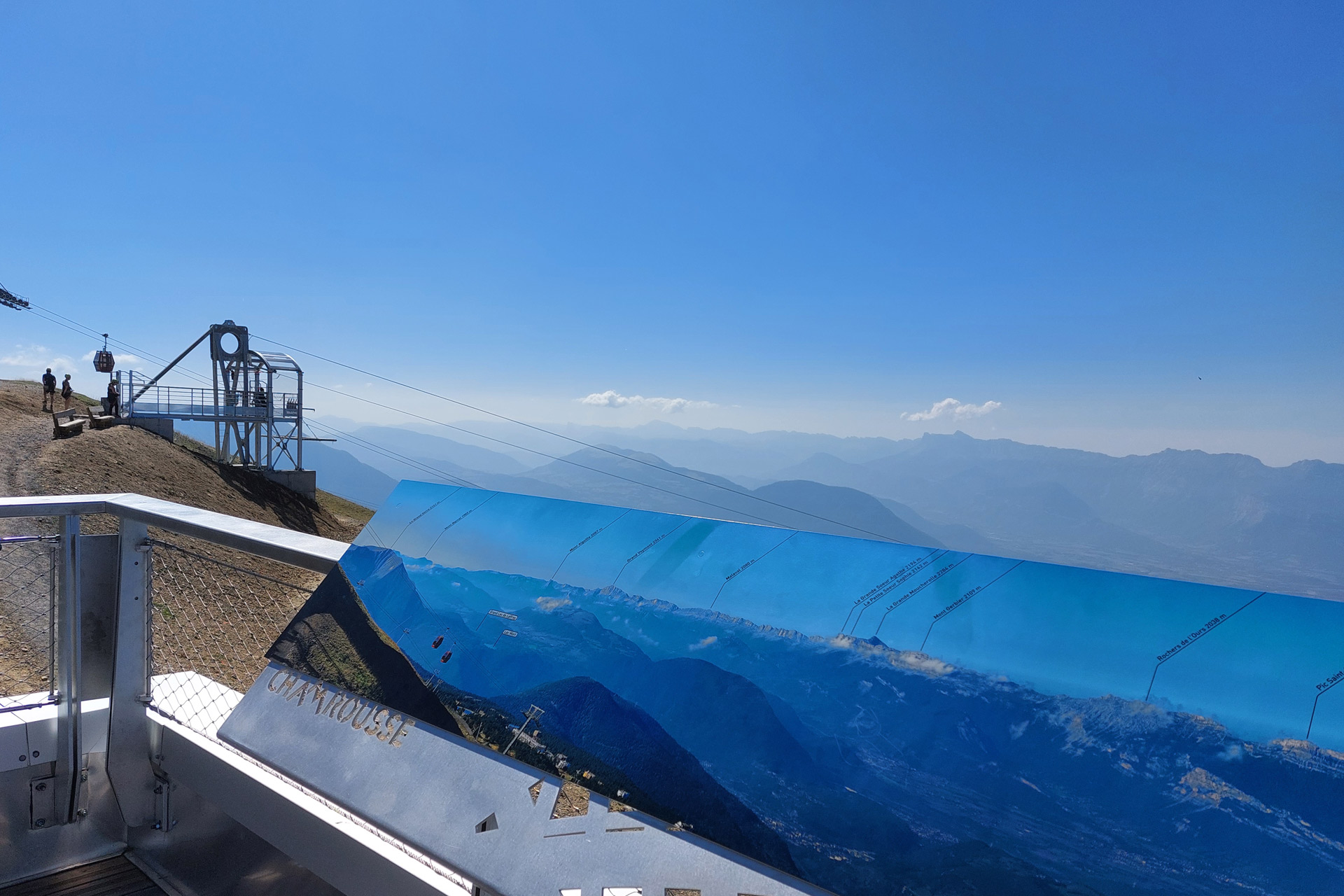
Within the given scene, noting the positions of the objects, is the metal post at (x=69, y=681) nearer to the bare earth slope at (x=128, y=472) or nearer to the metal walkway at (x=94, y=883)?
the metal walkway at (x=94, y=883)

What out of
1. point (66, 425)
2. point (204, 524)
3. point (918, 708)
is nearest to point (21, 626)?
point (204, 524)

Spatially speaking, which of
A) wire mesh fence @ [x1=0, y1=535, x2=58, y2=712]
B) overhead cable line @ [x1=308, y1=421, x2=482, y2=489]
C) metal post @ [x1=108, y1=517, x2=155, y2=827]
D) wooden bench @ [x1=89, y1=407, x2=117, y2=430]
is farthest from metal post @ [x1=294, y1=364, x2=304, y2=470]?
metal post @ [x1=108, y1=517, x2=155, y2=827]

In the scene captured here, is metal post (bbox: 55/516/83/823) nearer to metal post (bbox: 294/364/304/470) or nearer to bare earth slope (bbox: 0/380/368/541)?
bare earth slope (bbox: 0/380/368/541)

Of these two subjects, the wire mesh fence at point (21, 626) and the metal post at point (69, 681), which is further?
the wire mesh fence at point (21, 626)

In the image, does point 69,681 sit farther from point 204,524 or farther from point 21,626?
point 21,626

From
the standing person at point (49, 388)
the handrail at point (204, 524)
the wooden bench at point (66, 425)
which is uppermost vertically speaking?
the standing person at point (49, 388)

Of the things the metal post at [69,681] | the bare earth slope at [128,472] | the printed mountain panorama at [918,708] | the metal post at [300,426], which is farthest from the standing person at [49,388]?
the printed mountain panorama at [918,708]
